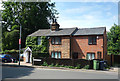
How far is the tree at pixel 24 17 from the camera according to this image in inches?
1779

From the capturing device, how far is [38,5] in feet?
160

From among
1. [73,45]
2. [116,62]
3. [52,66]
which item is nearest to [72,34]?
[73,45]

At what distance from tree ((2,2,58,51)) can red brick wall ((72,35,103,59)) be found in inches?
791

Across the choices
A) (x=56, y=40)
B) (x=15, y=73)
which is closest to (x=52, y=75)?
(x=15, y=73)

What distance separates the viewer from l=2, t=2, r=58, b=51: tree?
4519 cm

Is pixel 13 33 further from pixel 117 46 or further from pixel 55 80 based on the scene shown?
pixel 55 80

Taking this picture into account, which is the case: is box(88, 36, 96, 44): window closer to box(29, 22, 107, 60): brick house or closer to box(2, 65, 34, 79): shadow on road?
box(29, 22, 107, 60): brick house

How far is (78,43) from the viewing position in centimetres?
2847

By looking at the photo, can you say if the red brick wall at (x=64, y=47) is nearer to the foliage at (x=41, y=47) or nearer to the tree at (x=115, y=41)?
the foliage at (x=41, y=47)

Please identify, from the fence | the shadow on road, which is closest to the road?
the shadow on road

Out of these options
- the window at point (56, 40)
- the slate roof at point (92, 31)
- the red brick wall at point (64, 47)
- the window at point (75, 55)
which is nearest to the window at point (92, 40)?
the slate roof at point (92, 31)

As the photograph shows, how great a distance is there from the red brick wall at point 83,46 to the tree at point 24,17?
2009cm

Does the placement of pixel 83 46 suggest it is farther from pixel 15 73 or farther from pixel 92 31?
pixel 15 73

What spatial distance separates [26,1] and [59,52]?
24446 millimetres
